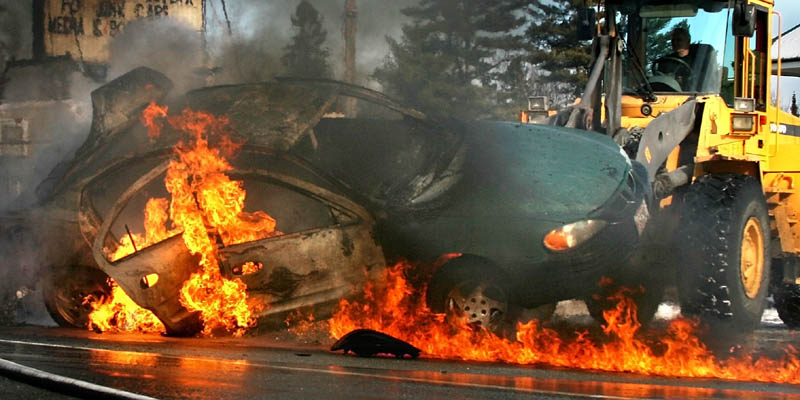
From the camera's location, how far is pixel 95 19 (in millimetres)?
18062

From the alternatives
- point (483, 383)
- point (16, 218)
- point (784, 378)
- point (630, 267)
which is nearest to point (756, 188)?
point (630, 267)

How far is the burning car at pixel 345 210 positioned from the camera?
27.3ft

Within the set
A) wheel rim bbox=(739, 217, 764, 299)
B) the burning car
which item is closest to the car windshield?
wheel rim bbox=(739, 217, 764, 299)

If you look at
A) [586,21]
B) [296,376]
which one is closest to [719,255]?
[586,21]

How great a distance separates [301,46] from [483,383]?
5983mm

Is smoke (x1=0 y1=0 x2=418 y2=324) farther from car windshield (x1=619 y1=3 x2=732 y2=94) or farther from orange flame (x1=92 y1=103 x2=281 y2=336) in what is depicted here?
car windshield (x1=619 y1=3 x2=732 y2=94)

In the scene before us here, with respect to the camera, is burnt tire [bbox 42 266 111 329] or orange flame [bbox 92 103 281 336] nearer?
orange flame [bbox 92 103 281 336]

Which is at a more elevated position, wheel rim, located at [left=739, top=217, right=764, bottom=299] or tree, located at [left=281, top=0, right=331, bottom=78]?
tree, located at [left=281, top=0, right=331, bottom=78]

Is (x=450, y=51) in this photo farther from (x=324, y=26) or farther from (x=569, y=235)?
(x=569, y=235)

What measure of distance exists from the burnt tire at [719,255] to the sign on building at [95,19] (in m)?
7.36

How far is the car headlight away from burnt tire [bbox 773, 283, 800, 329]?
17.2 feet

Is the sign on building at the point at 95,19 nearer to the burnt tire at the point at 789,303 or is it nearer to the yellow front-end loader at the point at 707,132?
the yellow front-end loader at the point at 707,132

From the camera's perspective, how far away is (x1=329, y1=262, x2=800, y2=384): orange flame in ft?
27.2

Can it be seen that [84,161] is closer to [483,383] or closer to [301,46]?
[301,46]
